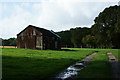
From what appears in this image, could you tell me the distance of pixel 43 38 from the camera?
5584cm

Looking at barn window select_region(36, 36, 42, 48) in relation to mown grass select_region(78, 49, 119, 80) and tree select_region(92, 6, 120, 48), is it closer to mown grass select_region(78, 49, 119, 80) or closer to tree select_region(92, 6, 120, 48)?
tree select_region(92, 6, 120, 48)

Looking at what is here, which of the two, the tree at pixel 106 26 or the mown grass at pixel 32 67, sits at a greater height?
the tree at pixel 106 26

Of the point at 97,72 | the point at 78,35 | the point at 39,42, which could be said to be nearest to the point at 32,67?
the point at 97,72

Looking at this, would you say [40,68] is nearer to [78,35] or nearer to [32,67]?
[32,67]

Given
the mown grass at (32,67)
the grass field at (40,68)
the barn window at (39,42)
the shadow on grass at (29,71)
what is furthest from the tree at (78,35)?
the shadow on grass at (29,71)

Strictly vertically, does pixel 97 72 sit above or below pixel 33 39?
below

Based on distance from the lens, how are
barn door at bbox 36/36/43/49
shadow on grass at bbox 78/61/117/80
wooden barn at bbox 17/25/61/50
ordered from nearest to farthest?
shadow on grass at bbox 78/61/117/80
barn door at bbox 36/36/43/49
wooden barn at bbox 17/25/61/50

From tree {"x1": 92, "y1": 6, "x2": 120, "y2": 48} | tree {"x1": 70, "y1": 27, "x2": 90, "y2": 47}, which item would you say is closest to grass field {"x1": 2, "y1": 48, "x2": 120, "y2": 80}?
tree {"x1": 92, "y1": 6, "x2": 120, "y2": 48}

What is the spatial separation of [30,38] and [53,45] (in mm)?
8737

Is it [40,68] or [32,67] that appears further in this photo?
[32,67]

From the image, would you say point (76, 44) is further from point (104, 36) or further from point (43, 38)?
point (43, 38)

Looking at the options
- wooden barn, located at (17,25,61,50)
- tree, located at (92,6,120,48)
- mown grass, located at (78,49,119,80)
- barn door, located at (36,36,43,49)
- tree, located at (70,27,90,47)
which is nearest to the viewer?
mown grass, located at (78,49,119,80)

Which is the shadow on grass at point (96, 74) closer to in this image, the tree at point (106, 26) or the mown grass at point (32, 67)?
the mown grass at point (32, 67)

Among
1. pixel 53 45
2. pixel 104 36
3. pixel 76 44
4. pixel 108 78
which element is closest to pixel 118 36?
pixel 104 36
